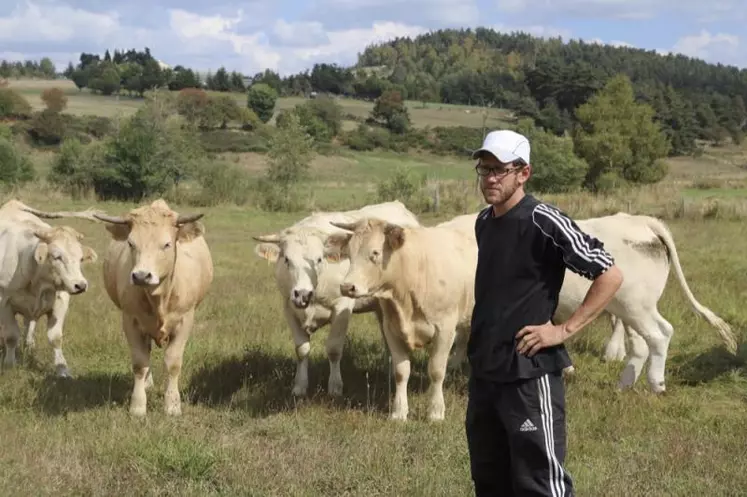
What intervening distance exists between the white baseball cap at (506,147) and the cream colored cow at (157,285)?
12.4 ft

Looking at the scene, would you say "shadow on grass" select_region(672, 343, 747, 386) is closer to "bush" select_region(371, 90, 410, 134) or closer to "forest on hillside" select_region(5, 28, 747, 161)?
"forest on hillside" select_region(5, 28, 747, 161)

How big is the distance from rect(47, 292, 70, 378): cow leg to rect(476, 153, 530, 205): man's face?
21.5ft

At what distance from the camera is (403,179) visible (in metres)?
35.9

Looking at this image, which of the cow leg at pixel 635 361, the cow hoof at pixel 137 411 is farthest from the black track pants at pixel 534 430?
the cow leg at pixel 635 361

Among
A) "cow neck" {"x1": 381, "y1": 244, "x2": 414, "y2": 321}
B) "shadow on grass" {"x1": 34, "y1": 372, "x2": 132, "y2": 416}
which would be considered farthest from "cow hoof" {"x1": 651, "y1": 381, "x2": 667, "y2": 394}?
"shadow on grass" {"x1": 34, "y1": 372, "x2": 132, "y2": 416}

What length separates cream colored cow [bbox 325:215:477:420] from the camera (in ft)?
23.4

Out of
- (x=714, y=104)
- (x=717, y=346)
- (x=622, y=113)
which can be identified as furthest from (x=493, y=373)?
(x=714, y=104)

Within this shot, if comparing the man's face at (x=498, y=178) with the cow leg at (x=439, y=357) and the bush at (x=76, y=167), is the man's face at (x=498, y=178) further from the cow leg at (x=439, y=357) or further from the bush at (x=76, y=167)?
the bush at (x=76, y=167)

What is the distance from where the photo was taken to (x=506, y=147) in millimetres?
4109

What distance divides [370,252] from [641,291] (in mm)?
3283

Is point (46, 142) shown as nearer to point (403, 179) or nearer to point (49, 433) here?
point (403, 179)

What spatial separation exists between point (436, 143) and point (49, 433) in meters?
81.8

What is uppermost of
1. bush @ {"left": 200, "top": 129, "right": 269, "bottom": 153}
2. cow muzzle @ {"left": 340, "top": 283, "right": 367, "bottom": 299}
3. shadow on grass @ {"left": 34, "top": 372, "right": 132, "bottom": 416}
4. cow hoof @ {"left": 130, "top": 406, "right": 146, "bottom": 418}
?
cow muzzle @ {"left": 340, "top": 283, "right": 367, "bottom": 299}

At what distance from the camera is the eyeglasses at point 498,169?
163 inches
